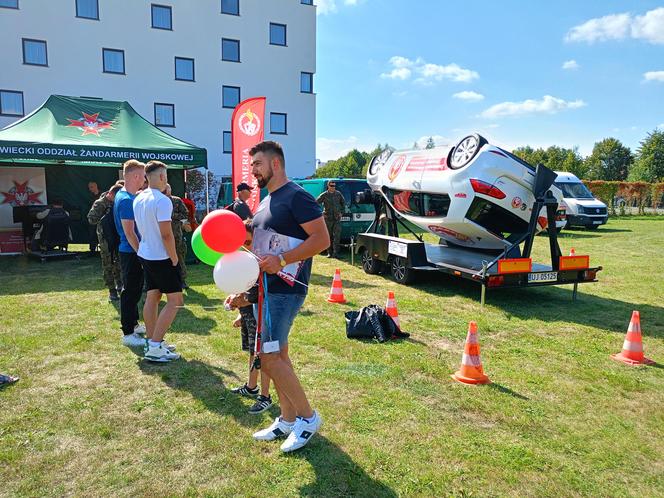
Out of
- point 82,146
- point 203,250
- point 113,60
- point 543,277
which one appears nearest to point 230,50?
point 113,60

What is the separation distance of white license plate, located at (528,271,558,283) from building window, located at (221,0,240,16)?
26.5 meters

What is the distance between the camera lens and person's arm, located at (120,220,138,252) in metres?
4.93

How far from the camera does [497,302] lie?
298 inches

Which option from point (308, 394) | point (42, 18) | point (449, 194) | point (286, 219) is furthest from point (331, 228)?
point (42, 18)

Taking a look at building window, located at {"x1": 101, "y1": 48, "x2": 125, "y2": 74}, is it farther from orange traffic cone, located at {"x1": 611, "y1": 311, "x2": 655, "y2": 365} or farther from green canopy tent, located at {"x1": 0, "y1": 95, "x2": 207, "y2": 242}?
orange traffic cone, located at {"x1": 611, "y1": 311, "x2": 655, "y2": 365}

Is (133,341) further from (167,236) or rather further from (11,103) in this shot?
(11,103)

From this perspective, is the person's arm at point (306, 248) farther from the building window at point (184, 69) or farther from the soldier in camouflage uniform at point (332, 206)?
the building window at point (184, 69)

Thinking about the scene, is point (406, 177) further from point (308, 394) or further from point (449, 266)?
point (308, 394)

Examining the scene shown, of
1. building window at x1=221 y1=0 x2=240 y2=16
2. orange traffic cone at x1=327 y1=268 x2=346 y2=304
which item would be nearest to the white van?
orange traffic cone at x1=327 y1=268 x2=346 y2=304

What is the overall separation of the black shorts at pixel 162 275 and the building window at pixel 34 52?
2487cm

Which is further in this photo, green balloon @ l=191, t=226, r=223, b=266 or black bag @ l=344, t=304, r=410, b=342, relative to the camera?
black bag @ l=344, t=304, r=410, b=342

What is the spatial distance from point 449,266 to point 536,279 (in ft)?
4.41

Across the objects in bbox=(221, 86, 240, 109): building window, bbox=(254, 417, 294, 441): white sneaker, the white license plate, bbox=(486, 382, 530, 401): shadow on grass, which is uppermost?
bbox=(221, 86, 240, 109): building window

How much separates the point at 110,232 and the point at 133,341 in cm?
244
